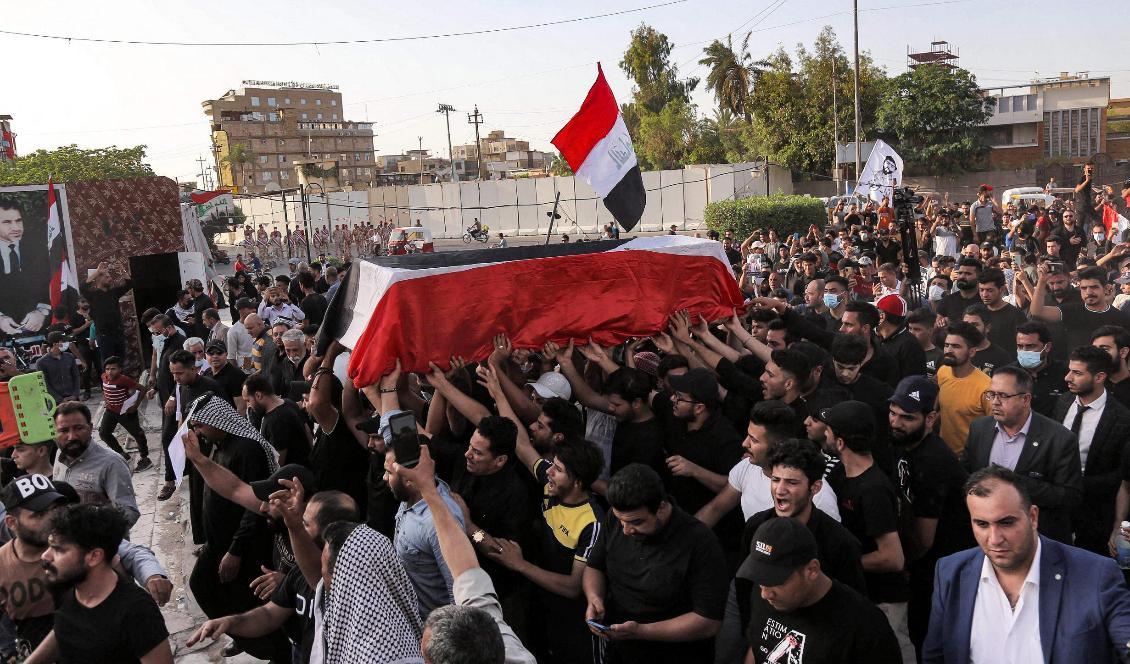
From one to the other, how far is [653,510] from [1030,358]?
3083 millimetres

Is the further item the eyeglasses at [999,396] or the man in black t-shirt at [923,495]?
the eyeglasses at [999,396]

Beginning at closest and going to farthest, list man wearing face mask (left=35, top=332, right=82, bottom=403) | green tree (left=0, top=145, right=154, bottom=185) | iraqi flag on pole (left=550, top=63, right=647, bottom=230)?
iraqi flag on pole (left=550, top=63, right=647, bottom=230) → man wearing face mask (left=35, top=332, right=82, bottom=403) → green tree (left=0, top=145, right=154, bottom=185)

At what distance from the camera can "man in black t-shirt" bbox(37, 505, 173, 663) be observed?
3.19 meters

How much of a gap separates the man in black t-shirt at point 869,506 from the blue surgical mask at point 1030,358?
2.17 metres

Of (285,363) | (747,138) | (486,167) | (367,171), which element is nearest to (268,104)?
(367,171)

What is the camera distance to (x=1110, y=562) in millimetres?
2682

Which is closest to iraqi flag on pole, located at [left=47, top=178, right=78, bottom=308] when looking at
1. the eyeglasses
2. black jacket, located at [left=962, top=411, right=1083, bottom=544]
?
the eyeglasses

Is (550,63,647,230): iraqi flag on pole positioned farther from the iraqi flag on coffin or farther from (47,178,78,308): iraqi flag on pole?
(47,178,78,308): iraqi flag on pole

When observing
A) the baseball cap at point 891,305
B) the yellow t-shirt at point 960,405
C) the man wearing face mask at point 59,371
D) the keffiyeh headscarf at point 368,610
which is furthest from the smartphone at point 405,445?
the man wearing face mask at point 59,371

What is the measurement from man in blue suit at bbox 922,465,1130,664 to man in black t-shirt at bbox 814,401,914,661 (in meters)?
0.56

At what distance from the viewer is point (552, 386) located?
16.6 feet

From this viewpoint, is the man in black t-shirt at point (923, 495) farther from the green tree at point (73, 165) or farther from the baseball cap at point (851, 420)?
the green tree at point (73, 165)

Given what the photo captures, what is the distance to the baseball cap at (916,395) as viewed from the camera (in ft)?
12.8

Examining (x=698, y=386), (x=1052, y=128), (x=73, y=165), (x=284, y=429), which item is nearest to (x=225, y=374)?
(x=284, y=429)
